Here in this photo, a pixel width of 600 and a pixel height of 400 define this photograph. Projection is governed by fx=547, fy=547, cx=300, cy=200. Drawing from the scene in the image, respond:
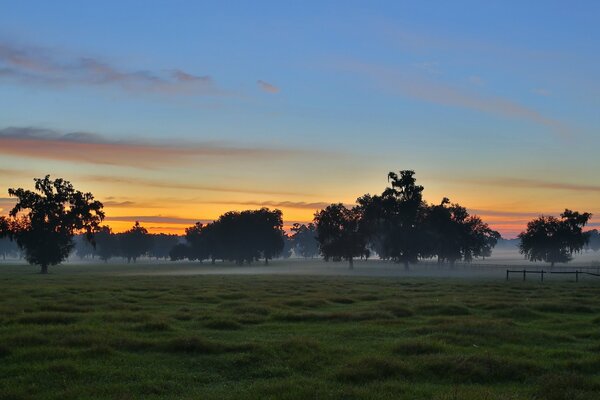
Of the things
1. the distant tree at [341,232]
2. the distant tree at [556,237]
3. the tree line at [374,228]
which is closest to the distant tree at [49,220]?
the tree line at [374,228]

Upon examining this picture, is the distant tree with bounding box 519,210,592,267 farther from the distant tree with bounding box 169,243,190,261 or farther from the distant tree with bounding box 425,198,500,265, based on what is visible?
the distant tree with bounding box 169,243,190,261

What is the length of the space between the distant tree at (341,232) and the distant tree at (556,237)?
43352 millimetres

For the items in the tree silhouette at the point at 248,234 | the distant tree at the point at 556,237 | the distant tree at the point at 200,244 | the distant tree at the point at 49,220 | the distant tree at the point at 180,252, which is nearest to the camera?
the distant tree at the point at 49,220

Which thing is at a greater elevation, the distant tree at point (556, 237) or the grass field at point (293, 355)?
the distant tree at point (556, 237)

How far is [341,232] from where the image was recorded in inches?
5492

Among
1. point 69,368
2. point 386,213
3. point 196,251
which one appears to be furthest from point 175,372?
point 196,251

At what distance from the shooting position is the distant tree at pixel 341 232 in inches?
5335

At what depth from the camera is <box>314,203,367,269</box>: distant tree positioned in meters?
136

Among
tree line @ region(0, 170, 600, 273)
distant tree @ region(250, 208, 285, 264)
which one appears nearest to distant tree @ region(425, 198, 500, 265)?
tree line @ region(0, 170, 600, 273)

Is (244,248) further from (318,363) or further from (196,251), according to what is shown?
(318,363)

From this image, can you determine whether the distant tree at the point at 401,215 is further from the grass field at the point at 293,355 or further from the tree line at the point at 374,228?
the grass field at the point at 293,355

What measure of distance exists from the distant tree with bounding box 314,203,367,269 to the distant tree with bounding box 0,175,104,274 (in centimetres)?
5542

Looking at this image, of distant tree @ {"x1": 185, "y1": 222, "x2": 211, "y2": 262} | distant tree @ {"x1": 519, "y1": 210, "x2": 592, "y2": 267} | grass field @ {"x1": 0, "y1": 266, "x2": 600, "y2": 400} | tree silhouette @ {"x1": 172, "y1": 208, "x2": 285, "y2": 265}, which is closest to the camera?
grass field @ {"x1": 0, "y1": 266, "x2": 600, "y2": 400}

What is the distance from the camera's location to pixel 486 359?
55.8 ft
